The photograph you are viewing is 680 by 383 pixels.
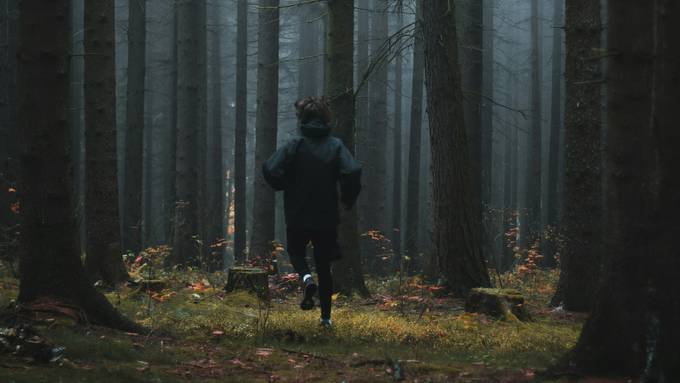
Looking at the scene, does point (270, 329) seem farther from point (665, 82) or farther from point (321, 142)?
point (665, 82)

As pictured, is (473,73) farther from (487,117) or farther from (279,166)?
(279,166)

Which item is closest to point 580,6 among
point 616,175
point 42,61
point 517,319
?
point 517,319

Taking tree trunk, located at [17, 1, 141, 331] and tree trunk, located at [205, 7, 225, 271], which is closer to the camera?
tree trunk, located at [17, 1, 141, 331]

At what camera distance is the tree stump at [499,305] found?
843 cm

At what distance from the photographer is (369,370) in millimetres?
5738

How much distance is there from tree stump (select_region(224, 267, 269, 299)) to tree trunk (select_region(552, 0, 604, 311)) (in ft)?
12.9

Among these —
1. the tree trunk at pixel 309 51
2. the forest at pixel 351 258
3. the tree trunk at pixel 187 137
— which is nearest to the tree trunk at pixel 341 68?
the forest at pixel 351 258

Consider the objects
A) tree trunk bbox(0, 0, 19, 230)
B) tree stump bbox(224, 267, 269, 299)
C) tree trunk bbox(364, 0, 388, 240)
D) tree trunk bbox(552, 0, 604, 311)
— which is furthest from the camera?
tree trunk bbox(364, 0, 388, 240)

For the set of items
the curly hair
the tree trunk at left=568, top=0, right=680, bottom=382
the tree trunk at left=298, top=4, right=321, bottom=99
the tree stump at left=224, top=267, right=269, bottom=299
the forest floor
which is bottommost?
the forest floor

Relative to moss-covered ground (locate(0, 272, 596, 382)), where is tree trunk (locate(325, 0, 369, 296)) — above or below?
above

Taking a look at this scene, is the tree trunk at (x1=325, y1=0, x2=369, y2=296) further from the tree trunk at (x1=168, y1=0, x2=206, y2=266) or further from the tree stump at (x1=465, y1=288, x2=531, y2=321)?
the tree trunk at (x1=168, y1=0, x2=206, y2=266)

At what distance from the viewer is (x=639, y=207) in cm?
466

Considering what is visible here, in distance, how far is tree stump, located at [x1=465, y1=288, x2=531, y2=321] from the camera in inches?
332

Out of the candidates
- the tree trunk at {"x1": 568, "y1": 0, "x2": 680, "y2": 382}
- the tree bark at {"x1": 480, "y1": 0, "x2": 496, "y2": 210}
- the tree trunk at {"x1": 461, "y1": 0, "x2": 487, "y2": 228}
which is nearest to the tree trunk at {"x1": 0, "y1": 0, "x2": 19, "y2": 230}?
the tree trunk at {"x1": 461, "y1": 0, "x2": 487, "y2": 228}
